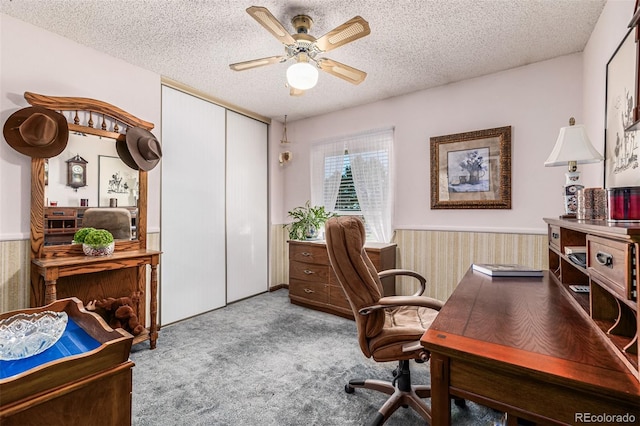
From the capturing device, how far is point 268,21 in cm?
179

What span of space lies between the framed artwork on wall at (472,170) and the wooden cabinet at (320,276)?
0.84 m

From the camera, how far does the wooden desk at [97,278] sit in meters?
2.14

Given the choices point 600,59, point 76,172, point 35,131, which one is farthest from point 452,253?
point 35,131

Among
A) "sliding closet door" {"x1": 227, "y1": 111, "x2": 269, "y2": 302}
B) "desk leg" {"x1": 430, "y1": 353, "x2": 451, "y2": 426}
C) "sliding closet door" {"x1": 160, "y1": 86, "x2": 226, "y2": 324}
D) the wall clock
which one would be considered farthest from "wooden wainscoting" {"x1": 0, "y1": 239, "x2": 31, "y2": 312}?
"desk leg" {"x1": 430, "y1": 353, "x2": 451, "y2": 426}

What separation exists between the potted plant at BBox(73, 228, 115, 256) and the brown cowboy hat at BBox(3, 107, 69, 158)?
0.65 metres

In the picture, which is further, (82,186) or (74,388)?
(82,186)

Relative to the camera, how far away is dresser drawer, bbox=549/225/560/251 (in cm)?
172

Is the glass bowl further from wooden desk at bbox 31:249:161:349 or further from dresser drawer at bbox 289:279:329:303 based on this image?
dresser drawer at bbox 289:279:329:303

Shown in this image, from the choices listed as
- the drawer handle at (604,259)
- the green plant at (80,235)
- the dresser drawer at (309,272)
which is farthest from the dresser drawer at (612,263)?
the green plant at (80,235)

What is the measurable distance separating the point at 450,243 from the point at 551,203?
38.3 inches

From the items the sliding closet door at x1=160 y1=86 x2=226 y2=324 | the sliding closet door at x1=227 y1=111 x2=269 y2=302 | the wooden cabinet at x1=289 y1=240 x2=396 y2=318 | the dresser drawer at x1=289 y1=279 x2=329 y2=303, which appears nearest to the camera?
the sliding closet door at x1=160 y1=86 x2=226 y2=324

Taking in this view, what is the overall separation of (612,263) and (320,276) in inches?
119

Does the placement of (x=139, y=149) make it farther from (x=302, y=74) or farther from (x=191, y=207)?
(x=302, y=74)

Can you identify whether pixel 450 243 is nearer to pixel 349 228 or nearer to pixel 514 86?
pixel 514 86
